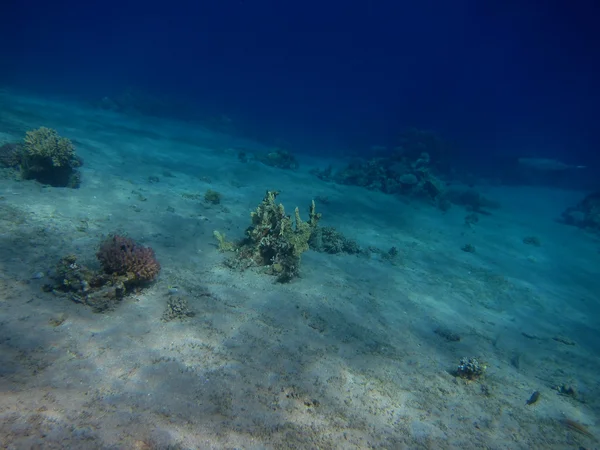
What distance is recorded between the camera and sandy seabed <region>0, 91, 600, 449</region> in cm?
364

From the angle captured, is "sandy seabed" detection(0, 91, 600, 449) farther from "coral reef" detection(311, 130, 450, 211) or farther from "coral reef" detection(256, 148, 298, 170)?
"coral reef" detection(256, 148, 298, 170)

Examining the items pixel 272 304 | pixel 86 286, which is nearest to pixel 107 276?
pixel 86 286

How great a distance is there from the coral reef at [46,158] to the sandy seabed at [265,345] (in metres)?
0.55

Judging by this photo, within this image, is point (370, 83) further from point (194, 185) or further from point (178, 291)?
point (178, 291)

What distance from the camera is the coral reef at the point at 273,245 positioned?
25.9ft

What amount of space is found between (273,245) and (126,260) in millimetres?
3455

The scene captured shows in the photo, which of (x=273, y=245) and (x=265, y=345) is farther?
(x=273, y=245)

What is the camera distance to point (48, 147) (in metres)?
9.87

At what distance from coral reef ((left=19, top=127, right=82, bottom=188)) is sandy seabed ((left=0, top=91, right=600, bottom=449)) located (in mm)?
546

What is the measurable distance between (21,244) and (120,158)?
10.5 metres

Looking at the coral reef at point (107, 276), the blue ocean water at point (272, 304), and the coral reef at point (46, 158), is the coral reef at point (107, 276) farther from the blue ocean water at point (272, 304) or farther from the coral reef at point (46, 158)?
the coral reef at point (46, 158)

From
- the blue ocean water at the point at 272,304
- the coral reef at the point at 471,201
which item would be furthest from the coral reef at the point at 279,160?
the coral reef at the point at 471,201

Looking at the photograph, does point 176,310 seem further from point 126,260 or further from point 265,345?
point 265,345

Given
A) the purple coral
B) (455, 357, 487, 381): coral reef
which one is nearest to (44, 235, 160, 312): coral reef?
the purple coral
